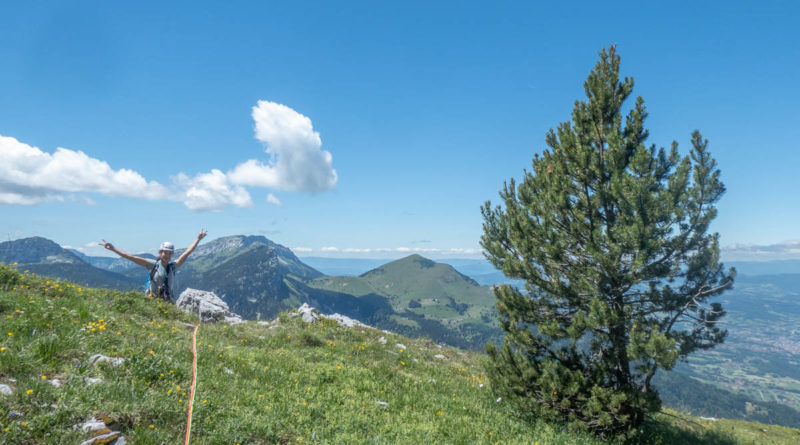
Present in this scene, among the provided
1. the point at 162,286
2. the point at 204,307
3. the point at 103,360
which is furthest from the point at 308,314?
the point at 103,360

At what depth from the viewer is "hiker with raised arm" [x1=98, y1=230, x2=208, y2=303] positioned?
1218cm

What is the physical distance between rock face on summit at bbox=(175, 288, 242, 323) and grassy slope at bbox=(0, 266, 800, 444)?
11.3 feet

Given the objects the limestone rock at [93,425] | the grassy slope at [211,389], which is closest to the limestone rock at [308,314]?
the grassy slope at [211,389]

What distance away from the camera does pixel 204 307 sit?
57.4ft

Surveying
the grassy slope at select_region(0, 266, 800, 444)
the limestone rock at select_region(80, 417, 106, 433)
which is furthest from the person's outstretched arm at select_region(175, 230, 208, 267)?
the limestone rock at select_region(80, 417, 106, 433)

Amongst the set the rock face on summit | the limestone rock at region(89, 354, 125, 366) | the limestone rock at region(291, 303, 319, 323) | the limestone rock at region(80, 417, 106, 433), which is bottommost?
the limestone rock at region(291, 303, 319, 323)

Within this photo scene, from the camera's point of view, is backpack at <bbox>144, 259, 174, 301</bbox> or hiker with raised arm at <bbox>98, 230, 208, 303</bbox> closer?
hiker with raised arm at <bbox>98, 230, 208, 303</bbox>

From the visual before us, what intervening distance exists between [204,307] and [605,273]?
58.3 feet

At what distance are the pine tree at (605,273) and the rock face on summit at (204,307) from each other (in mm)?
14015

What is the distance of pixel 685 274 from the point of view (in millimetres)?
9367

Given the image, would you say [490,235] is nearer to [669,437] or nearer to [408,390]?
[408,390]

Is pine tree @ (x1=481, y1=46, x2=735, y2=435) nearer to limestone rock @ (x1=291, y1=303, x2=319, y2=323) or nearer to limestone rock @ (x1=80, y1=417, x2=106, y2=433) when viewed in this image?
limestone rock @ (x1=80, y1=417, x2=106, y2=433)

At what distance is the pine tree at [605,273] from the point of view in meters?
8.45

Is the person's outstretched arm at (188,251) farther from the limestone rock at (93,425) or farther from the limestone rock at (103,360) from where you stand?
the limestone rock at (93,425)
